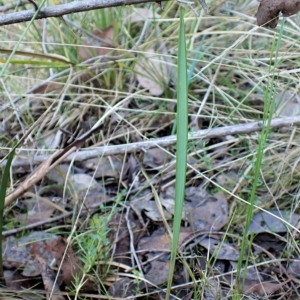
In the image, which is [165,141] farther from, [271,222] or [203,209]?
[271,222]

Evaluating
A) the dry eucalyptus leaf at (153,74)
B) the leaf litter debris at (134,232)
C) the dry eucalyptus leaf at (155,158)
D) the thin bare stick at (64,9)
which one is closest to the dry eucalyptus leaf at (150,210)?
the leaf litter debris at (134,232)

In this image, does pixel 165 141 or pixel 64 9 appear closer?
pixel 64 9

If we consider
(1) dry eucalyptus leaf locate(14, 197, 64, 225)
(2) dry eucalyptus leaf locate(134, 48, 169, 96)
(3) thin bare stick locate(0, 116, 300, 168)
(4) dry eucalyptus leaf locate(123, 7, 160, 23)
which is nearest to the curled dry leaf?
(3) thin bare stick locate(0, 116, 300, 168)

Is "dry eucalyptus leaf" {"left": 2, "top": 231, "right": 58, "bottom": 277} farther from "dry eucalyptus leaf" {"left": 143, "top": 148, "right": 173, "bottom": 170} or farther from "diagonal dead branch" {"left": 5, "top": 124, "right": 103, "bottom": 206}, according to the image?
"dry eucalyptus leaf" {"left": 143, "top": 148, "right": 173, "bottom": 170}

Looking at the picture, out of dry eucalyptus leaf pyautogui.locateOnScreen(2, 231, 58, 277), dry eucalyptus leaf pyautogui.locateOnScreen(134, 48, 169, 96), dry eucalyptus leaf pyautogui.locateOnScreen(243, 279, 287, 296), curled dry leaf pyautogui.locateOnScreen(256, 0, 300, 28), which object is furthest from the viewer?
dry eucalyptus leaf pyautogui.locateOnScreen(134, 48, 169, 96)

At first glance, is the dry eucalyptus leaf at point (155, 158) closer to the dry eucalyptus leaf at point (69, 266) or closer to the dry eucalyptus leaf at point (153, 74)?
the dry eucalyptus leaf at point (153, 74)

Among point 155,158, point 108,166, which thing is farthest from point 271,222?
point 108,166
